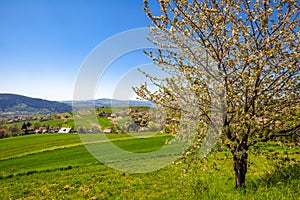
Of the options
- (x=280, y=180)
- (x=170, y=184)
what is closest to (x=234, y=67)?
(x=280, y=180)

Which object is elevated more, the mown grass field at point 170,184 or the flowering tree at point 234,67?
the flowering tree at point 234,67

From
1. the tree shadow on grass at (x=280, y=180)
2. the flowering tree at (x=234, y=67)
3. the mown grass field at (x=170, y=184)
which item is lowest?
the mown grass field at (x=170, y=184)

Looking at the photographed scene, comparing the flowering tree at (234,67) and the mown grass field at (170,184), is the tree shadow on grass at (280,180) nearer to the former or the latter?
the mown grass field at (170,184)

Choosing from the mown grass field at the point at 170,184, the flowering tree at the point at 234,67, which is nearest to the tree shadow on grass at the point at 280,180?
the mown grass field at the point at 170,184

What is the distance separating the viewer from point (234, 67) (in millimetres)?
5734

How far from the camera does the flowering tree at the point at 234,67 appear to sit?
17.7 ft

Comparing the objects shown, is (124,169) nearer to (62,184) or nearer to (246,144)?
(62,184)

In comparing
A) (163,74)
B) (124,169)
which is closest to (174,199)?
(163,74)

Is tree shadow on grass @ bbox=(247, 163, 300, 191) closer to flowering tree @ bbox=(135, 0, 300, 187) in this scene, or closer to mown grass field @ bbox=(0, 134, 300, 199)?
mown grass field @ bbox=(0, 134, 300, 199)

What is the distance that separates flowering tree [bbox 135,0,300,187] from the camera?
213 inches

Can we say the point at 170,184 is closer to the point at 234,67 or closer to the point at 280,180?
the point at 280,180

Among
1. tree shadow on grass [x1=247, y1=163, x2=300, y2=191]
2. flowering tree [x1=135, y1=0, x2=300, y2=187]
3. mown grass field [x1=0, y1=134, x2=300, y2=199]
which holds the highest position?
flowering tree [x1=135, y1=0, x2=300, y2=187]

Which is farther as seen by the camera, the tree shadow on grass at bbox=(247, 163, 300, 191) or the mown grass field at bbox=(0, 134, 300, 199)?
the mown grass field at bbox=(0, 134, 300, 199)

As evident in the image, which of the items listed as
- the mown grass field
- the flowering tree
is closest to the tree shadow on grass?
the mown grass field
